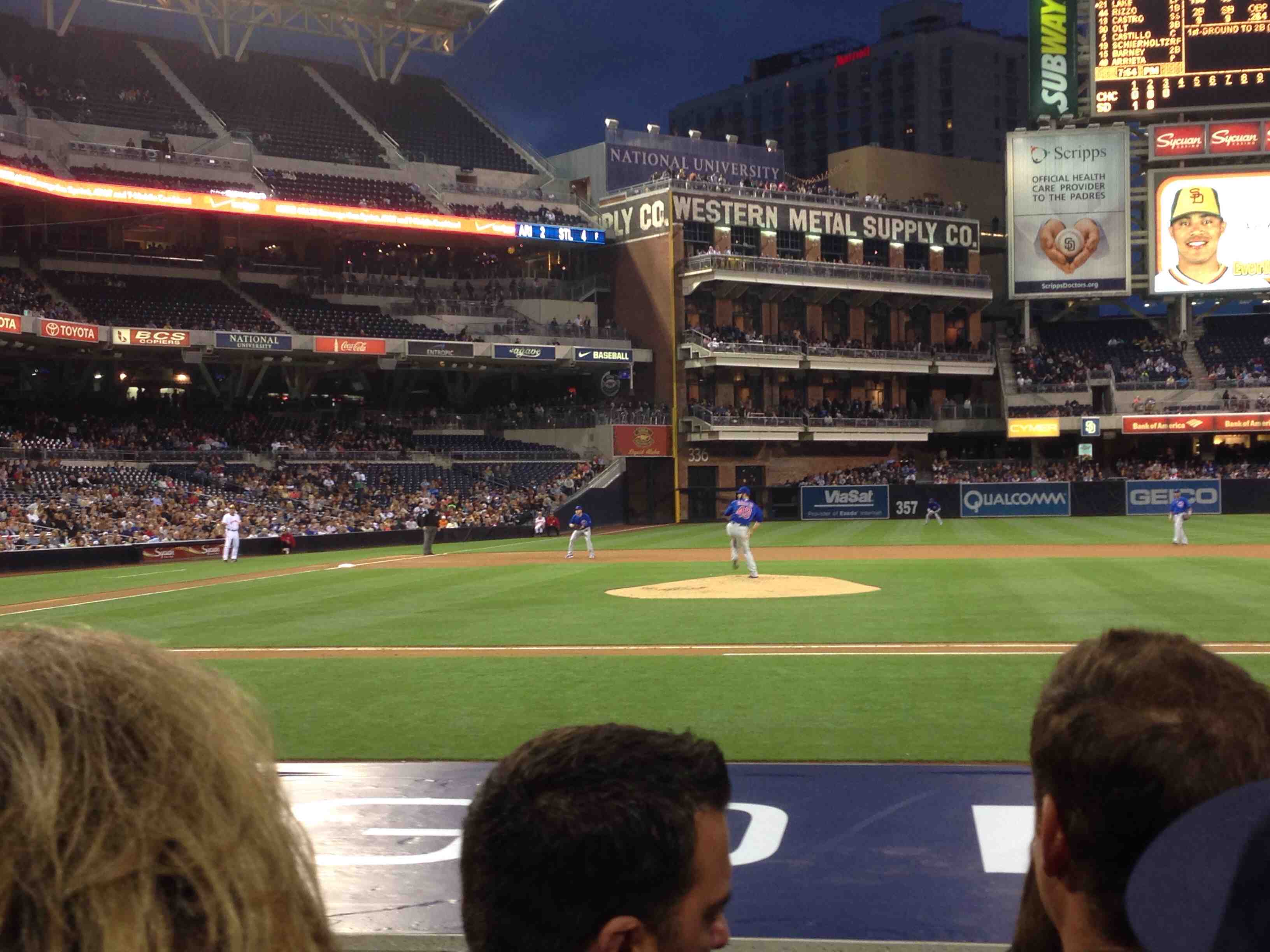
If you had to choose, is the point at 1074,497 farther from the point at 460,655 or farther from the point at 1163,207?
the point at 460,655

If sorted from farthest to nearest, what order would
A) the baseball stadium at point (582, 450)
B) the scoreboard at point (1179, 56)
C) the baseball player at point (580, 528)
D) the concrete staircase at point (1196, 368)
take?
1. the concrete staircase at point (1196, 368)
2. the scoreboard at point (1179, 56)
3. the baseball player at point (580, 528)
4. the baseball stadium at point (582, 450)

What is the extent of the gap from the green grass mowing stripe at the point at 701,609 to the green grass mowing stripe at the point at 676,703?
218 cm

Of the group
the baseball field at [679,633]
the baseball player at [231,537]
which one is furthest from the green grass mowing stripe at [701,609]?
the baseball player at [231,537]

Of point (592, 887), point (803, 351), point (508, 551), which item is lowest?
point (508, 551)

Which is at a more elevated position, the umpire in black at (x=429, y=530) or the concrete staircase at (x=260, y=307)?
the concrete staircase at (x=260, y=307)

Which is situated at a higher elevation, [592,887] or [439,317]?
[439,317]

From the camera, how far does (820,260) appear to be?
63.6m

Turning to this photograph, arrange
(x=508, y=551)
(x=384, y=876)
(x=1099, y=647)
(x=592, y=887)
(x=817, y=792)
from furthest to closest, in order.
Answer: (x=508, y=551) → (x=817, y=792) → (x=384, y=876) → (x=1099, y=647) → (x=592, y=887)

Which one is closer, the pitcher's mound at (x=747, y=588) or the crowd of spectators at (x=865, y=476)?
the pitcher's mound at (x=747, y=588)

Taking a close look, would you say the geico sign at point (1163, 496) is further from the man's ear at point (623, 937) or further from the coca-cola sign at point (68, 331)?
the man's ear at point (623, 937)

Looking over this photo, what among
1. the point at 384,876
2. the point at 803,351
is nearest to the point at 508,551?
the point at 803,351

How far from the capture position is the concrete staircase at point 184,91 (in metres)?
54.7

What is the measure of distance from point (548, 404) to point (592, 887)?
60065 mm

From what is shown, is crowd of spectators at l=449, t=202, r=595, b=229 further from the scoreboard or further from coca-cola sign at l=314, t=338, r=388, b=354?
the scoreboard
